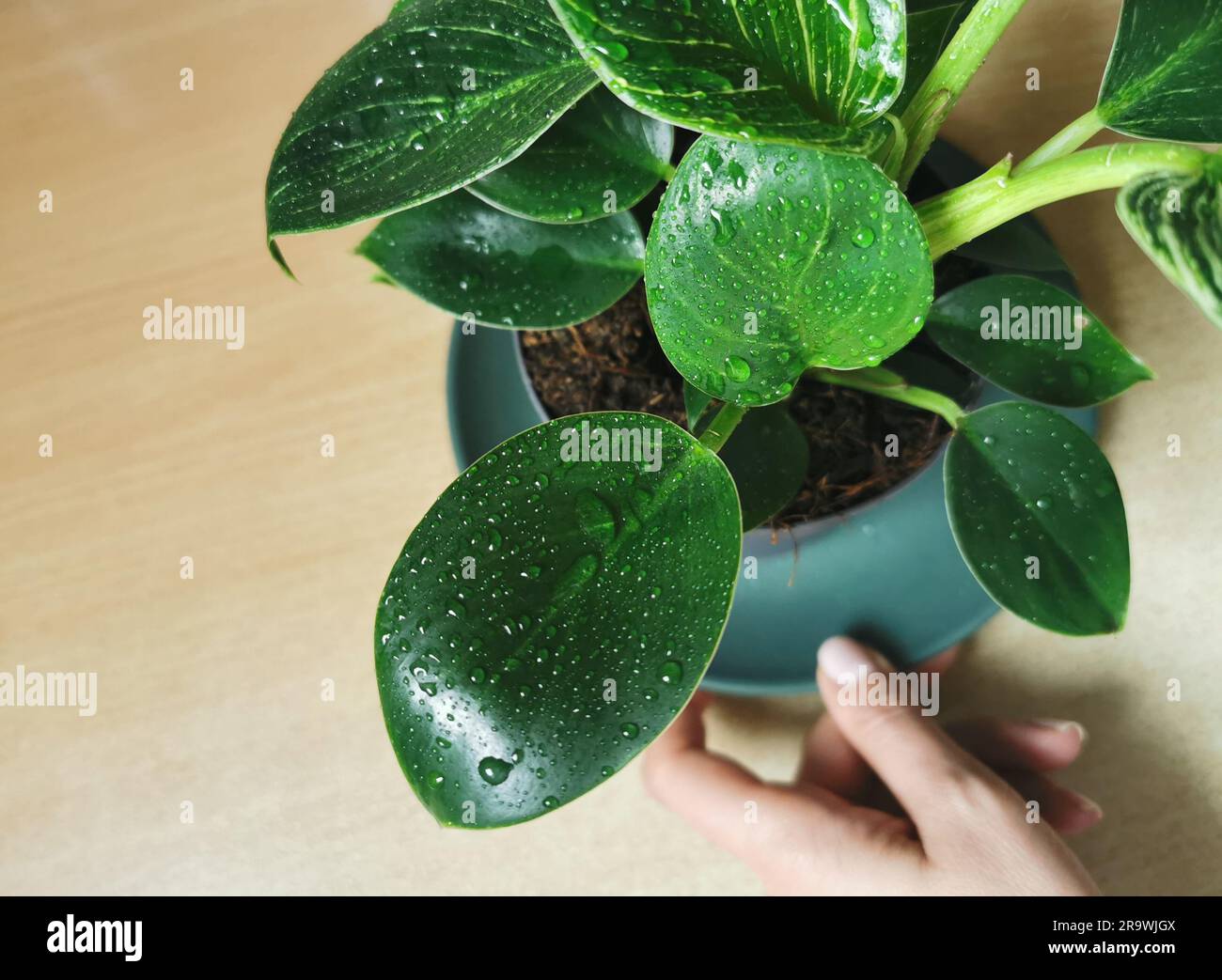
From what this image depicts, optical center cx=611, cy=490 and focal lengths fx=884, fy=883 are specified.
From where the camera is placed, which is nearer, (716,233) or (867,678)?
(716,233)

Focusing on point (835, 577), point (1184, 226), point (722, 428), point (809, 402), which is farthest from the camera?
point (835, 577)

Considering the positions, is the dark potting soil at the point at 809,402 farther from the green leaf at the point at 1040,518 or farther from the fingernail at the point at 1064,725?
the fingernail at the point at 1064,725

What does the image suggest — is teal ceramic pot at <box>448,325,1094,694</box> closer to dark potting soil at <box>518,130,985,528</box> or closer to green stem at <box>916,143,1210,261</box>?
dark potting soil at <box>518,130,985,528</box>

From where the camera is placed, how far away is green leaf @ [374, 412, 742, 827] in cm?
28

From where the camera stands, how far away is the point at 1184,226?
0.73ft

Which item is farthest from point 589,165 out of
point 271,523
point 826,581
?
point 271,523

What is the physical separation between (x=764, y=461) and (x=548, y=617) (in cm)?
15

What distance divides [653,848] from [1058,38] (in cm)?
64

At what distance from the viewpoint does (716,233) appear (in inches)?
10.6

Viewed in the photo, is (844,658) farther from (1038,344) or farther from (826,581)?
(1038,344)

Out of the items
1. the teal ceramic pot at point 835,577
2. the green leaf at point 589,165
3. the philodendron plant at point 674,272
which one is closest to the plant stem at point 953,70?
the philodendron plant at point 674,272

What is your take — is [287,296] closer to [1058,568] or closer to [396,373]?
[396,373]

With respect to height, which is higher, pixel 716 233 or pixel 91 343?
pixel 716 233
